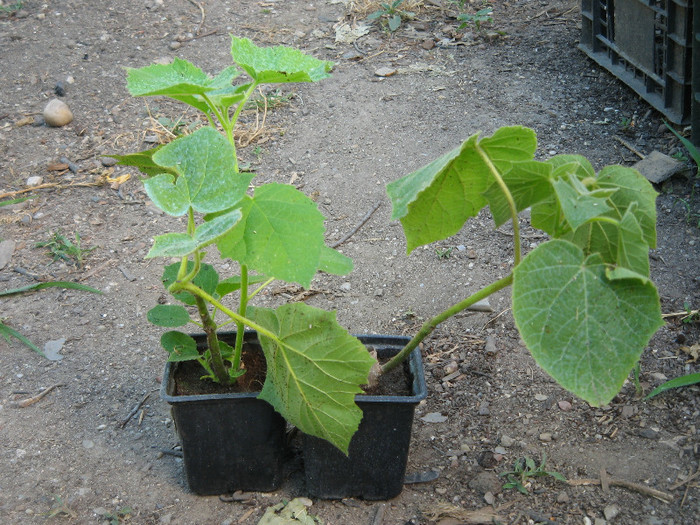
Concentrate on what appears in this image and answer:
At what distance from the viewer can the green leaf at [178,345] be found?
64.5 inches

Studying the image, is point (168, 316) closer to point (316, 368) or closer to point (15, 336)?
point (316, 368)

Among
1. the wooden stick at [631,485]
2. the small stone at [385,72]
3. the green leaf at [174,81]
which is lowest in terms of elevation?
the wooden stick at [631,485]

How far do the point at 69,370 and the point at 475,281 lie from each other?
1386mm

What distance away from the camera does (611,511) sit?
168 cm

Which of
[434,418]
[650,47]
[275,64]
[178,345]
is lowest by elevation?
[434,418]

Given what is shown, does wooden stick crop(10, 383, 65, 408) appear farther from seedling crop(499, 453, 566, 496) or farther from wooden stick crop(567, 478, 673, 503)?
wooden stick crop(567, 478, 673, 503)

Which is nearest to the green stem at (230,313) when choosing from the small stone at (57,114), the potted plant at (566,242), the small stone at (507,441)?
the potted plant at (566,242)

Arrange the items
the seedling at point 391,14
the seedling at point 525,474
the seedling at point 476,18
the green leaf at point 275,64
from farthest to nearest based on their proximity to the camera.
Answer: the seedling at point 391,14, the seedling at point 476,18, the seedling at point 525,474, the green leaf at point 275,64

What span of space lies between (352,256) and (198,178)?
1.34 metres

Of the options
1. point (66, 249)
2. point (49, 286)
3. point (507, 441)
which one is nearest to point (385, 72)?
point (66, 249)

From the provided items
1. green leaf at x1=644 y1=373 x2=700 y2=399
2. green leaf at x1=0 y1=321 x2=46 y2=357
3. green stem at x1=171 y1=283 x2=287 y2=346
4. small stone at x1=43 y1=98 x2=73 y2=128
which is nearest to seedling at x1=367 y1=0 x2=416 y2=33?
small stone at x1=43 y1=98 x2=73 y2=128

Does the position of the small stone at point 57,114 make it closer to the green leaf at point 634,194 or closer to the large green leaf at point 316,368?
the large green leaf at point 316,368

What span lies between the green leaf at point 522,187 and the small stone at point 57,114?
9.12 feet

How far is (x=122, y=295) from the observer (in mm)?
2547
